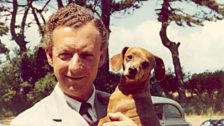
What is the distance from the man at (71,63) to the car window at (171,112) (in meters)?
0.84

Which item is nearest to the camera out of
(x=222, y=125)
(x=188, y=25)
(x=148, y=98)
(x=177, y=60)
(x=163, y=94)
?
(x=148, y=98)

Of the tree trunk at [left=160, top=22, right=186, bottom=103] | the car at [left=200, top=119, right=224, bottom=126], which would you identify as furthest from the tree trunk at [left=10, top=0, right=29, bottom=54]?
the car at [left=200, top=119, right=224, bottom=126]

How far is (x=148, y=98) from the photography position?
2.34 feet

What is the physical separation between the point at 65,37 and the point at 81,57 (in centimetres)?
3

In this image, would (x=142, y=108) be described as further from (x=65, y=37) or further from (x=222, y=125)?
(x=222, y=125)

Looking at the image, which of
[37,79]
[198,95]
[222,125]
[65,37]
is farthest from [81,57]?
[198,95]

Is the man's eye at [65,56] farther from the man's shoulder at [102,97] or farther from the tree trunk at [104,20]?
the tree trunk at [104,20]

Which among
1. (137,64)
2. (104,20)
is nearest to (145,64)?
(137,64)

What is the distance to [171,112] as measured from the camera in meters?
1.53

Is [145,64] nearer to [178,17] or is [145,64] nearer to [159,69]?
[159,69]

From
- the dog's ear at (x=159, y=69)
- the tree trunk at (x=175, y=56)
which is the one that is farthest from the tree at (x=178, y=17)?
the dog's ear at (x=159, y=69)

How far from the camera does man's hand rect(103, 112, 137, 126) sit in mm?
612

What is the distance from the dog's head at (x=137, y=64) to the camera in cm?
68

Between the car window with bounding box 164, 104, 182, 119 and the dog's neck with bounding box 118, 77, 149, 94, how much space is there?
76 cm
